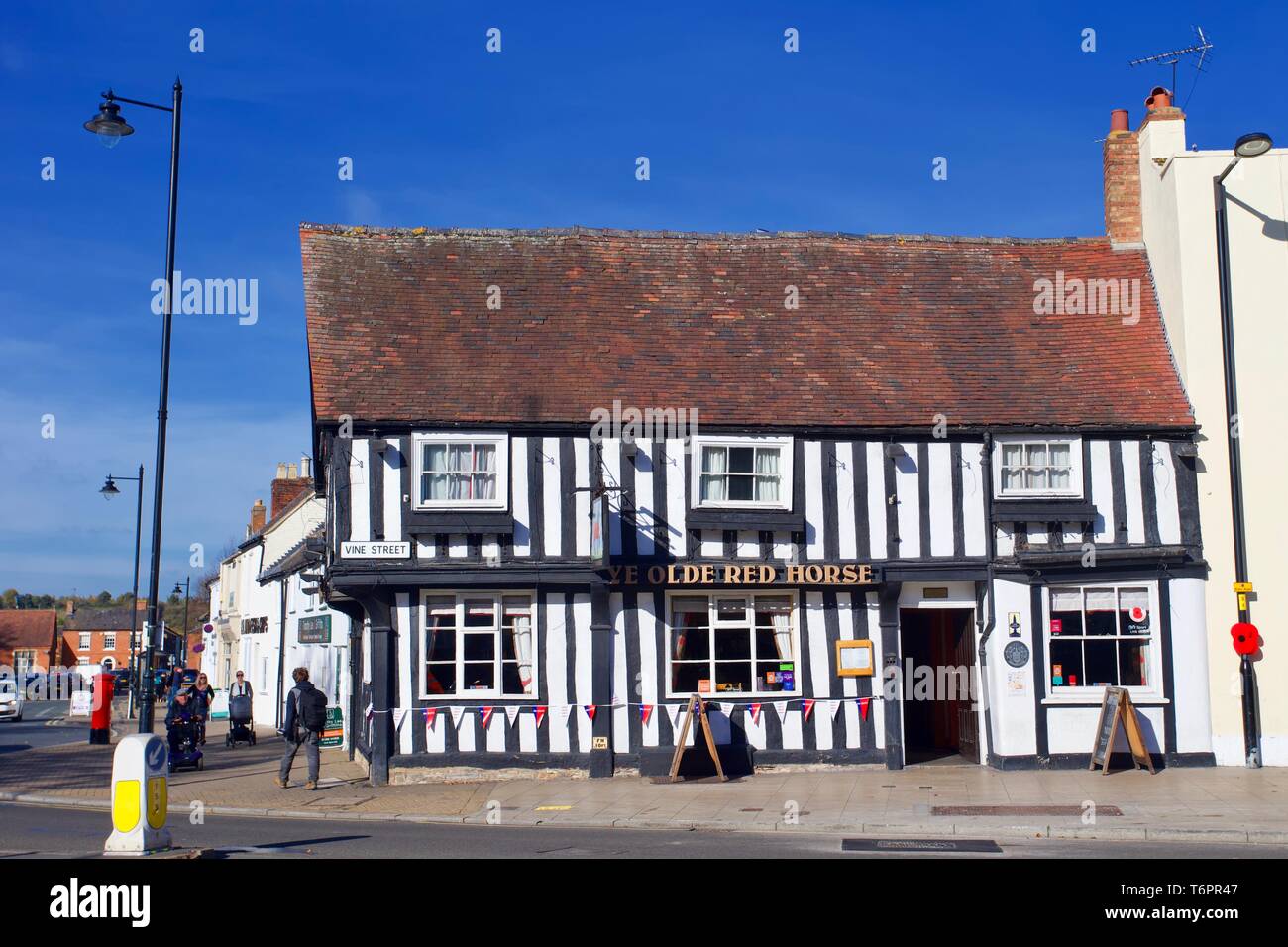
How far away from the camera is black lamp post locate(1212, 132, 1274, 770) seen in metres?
17.9

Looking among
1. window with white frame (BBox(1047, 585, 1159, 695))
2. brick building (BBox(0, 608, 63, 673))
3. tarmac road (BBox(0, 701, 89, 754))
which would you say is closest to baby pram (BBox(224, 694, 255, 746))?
tarmac road (BBox(0, 701, 89, 754))

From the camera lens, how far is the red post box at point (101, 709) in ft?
86.6

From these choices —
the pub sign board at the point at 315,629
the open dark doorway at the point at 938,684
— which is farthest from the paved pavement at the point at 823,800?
the pub sign board at the point at 315,629

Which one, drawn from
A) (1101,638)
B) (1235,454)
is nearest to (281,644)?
(1101,638)

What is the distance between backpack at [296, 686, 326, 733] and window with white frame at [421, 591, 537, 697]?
152 cm

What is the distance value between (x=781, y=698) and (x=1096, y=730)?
14.5 feet

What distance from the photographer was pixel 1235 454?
18.4 meters

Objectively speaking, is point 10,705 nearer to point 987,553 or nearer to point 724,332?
point 724,332

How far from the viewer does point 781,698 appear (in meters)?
18.2

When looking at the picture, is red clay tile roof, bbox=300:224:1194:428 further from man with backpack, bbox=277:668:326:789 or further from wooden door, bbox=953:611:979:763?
man with backpack, bbox=277:668:326:789

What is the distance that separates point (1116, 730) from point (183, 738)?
1481cm
